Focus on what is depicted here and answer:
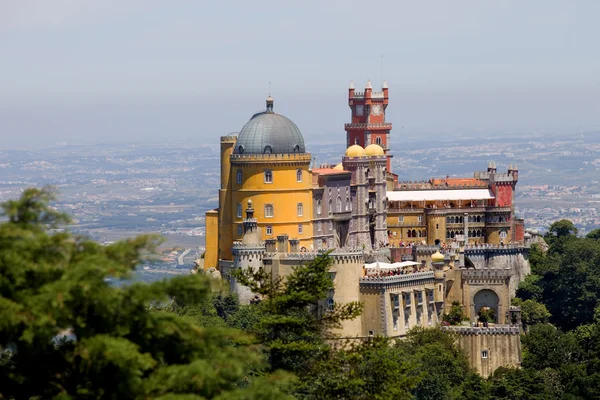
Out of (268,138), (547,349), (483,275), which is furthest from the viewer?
(268,138)

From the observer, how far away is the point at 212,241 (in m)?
107

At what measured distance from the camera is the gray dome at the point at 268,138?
104000 millimetres

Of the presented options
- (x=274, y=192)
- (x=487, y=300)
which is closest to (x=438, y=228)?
(x=487, y=300)

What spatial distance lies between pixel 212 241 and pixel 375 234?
1211 centimetres

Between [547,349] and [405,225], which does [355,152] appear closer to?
[405,225]

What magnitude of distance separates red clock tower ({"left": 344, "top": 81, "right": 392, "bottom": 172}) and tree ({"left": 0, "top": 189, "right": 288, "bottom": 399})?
96.0 m

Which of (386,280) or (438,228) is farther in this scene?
(438,228)

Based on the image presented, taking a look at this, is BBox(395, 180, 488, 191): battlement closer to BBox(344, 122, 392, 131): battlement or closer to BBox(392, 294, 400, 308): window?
BBox(344, 122, 392, 131): battlement

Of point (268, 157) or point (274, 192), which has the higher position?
point (268, 157)

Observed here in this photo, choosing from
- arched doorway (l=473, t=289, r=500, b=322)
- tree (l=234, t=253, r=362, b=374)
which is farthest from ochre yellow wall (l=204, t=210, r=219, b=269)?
tree (l=234, t=253, r=362, b=374)

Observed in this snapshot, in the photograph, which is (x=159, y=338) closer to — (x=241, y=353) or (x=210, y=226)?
(x=241, y=353)

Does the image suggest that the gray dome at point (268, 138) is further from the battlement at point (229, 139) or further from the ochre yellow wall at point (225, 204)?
the battlement at point (229, 139)

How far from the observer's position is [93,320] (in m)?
34.7

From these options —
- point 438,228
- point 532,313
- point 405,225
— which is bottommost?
point 532,313
